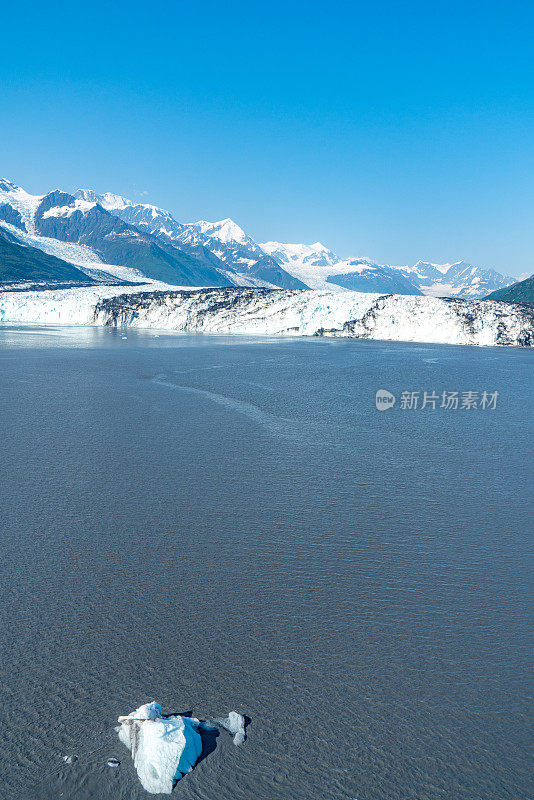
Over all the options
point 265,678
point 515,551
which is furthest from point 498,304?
point 265,678

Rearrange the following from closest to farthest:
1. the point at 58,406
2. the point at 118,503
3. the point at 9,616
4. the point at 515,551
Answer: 1. the point at 9,616
2. the point at 515,551
3. the point at 118,503
4. the point at 58,406

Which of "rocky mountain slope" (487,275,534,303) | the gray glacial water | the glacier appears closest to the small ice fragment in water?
the gray glacial water

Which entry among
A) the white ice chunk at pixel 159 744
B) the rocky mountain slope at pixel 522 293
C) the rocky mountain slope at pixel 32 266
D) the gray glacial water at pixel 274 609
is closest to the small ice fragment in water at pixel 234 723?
the gray glacial water at pixel 274 609

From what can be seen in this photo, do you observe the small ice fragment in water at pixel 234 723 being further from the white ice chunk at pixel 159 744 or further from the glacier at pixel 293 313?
the glacier at pixel 293 313

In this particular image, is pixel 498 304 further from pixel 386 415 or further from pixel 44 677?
pixel 44 677

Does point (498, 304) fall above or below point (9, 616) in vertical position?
above
